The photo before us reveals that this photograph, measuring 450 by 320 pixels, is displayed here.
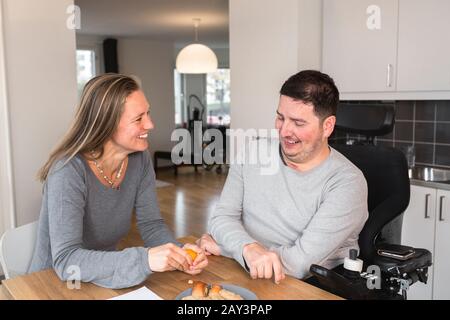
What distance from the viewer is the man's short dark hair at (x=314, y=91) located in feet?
4.91

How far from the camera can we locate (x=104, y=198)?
1.54m

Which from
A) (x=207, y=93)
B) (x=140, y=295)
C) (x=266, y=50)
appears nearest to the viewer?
(x=140, y=295)

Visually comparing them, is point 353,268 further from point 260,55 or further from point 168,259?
point 260,55

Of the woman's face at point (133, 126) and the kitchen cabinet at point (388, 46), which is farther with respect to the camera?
the kitchen cabinet at point (388, 46)

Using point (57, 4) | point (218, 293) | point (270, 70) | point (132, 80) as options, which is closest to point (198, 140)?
point (270, 70)

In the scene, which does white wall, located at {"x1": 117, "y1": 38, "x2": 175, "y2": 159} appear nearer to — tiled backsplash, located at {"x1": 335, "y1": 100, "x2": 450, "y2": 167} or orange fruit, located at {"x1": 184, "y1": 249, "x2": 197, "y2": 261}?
tiled backsplash, located at {"x1": 335, "y1": 100, "x2": 450, "y2": 167}

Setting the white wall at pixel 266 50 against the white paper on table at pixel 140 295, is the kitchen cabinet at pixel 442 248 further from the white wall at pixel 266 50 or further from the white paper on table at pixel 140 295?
the white paper on table at pixel 140 295

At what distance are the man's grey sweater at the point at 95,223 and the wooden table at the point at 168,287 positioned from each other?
4cm

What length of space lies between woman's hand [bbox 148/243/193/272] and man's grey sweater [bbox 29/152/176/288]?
20mm

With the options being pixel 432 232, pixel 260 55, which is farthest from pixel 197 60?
pixel 432 232

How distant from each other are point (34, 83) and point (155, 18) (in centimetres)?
368

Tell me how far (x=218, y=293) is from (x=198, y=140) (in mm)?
7611

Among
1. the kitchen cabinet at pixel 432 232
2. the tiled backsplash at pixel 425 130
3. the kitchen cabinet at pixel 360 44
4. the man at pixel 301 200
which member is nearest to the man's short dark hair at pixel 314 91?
the man at pixel 301 200
